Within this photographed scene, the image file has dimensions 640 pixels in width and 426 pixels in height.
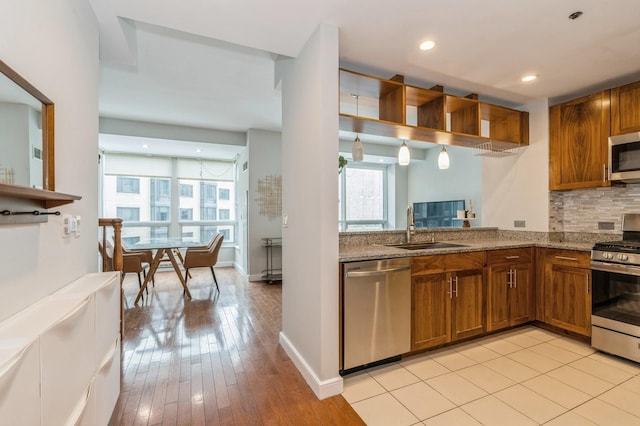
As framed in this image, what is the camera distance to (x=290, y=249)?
2.60 metres

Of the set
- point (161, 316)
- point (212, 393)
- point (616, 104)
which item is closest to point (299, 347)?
point (212, 393)

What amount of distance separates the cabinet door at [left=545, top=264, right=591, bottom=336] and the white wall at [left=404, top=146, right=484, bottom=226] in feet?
9.54

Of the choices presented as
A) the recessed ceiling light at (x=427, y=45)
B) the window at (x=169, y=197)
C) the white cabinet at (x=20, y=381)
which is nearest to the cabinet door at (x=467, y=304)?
the recessed ceiling light at (x=427, y=45)

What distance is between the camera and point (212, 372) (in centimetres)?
228

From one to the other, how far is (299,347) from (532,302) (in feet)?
8.01

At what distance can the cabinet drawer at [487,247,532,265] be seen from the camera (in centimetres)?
280

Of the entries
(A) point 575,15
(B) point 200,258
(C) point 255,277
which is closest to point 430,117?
(A) point 575,15

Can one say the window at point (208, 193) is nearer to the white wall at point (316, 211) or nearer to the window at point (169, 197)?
the window at point (169, 197)

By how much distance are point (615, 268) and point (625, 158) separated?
106 cm

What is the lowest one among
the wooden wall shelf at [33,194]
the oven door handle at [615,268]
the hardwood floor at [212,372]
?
the hardwood floor at [212,372]

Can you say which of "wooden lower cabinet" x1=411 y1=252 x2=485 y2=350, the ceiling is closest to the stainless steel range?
"wooden lower cabinet" x1=411 y1=252 x2=485 y2=350

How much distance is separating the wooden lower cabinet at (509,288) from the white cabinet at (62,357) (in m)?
2.95

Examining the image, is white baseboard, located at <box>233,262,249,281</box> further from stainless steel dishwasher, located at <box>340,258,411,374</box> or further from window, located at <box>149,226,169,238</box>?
stainless steel dishwasher, located at <box>340,258,411,374</box>

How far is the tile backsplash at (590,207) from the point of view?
2955 mm
